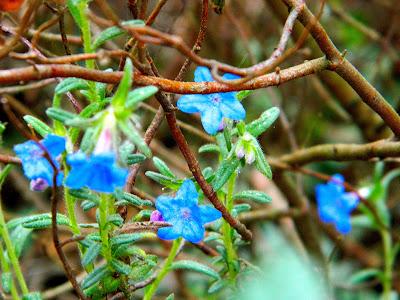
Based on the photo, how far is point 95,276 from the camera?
1271 millimetres

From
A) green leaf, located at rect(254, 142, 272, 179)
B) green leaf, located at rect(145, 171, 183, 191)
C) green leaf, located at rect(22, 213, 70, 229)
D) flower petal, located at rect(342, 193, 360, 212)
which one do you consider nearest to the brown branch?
green leaf, located at rect(254, 142, 272, 179)

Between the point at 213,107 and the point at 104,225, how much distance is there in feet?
0.90

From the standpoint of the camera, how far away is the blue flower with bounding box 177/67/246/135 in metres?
1.24

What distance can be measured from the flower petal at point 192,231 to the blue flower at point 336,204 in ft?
3.60

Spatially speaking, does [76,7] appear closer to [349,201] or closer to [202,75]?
[202,75]

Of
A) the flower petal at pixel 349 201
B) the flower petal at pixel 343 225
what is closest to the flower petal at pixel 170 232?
the flower petal at pixel 343 225

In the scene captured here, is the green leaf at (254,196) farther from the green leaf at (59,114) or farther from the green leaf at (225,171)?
the green leaf at (59,114)

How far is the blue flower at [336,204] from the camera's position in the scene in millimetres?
2342

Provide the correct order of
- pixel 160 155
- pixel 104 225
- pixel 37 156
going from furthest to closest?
1. pixel 160 155
2. pixel 104 225
3. pixel 37 156

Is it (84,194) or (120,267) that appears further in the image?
(120,267)

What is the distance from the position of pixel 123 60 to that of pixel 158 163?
0.76 ft

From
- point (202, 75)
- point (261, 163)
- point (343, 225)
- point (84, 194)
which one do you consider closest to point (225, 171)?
point (261, 163)

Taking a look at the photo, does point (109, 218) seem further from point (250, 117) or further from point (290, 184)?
point (250, 117)

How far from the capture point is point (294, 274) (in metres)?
1.16
